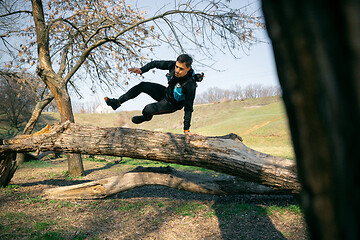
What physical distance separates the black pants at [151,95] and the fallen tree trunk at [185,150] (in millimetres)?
723

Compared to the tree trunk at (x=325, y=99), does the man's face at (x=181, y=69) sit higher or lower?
higher

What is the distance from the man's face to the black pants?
0.71 meters

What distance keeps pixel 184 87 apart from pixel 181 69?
1.25 ft

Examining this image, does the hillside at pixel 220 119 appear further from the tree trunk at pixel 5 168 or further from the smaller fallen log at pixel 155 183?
the tree trunk at pixel 5 168

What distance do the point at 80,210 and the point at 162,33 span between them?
6134mm

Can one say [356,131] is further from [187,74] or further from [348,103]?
[187,74]

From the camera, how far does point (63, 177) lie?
8109 millimetres

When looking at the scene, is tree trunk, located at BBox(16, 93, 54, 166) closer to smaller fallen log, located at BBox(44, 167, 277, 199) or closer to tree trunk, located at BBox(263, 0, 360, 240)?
smaller fallen log, located at BBox(44, 167, 277, 199)

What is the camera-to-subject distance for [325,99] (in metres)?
0.60

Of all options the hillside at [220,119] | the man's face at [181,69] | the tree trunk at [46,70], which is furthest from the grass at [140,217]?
the hillside at [220,119]

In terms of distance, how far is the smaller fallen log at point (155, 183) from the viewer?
16.8ft

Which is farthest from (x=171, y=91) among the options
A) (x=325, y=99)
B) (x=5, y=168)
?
(x=5, y=168)

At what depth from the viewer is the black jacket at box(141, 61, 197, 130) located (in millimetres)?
4754

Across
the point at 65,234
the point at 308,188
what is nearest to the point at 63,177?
the point at 65,234
